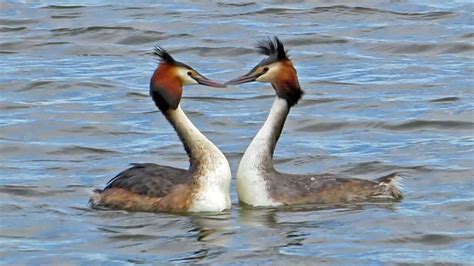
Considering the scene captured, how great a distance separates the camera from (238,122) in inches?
658

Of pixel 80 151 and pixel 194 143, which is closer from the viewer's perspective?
pixel 194 143

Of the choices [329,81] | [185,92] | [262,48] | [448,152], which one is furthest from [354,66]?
[262,48]

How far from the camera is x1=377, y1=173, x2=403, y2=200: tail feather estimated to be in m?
13.4

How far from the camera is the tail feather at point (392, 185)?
1338 cm

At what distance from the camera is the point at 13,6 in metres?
22.9

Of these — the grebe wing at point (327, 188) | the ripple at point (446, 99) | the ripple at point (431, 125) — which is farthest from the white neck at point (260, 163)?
the ripple at point (446, 99)

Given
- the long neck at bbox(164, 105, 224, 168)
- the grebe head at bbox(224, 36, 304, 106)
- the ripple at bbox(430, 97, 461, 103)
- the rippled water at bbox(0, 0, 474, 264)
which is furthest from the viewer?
the ripple at bbox(430, 97, 461, 103)

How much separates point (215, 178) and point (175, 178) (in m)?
0.30

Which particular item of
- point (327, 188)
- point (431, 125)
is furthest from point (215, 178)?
point (431, 125)

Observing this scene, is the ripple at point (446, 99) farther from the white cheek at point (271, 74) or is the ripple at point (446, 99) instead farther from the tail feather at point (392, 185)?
the white cheek at point (271, 74)

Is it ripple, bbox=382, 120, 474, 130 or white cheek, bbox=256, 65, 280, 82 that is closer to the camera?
white cheek, bbox=256, 65, 280, 82

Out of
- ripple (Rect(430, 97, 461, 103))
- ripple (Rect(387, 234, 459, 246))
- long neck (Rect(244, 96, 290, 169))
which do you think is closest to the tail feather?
long neck (Rect(244, 96, 290, 169))

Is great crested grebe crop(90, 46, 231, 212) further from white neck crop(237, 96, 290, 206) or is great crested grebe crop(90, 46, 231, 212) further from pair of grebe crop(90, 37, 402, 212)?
white neck crop(237, 96, 290, 206)

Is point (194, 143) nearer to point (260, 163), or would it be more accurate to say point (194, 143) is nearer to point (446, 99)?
point (260, 163)
